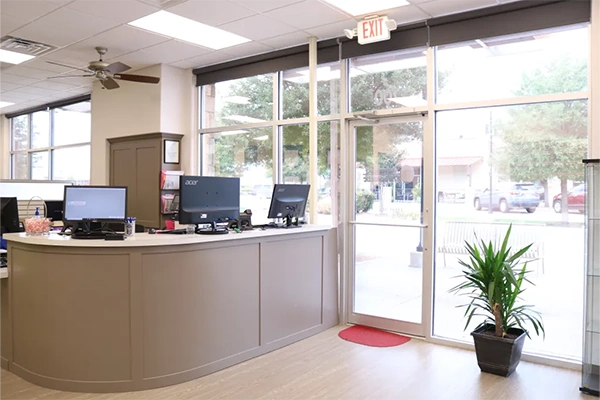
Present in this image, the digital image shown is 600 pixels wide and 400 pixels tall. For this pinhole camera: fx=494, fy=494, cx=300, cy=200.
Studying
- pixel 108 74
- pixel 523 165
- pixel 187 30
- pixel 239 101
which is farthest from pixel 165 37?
pixel 523 165

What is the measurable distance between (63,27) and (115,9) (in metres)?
0.90

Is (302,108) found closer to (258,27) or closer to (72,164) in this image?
(258,27)

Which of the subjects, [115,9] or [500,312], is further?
[115,9]

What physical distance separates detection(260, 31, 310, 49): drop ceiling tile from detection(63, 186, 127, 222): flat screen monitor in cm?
255

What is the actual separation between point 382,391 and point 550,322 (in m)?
1.79

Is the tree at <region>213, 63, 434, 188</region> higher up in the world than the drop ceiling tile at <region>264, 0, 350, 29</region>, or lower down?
lower down

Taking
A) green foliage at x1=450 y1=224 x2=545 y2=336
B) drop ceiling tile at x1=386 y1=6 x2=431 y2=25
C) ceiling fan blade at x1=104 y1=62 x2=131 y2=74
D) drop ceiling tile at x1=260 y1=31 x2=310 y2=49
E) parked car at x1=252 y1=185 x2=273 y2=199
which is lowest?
green foliage at x1=450 y1=224 x2=545 y2=336

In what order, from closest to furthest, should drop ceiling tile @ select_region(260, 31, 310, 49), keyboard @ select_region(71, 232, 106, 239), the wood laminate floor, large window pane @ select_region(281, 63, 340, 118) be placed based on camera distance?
Answer: 1. the wood laminate floor
2. keyboard @ select_region(71, 232, 106, 239)
3. drop ceiling tile @ select_region(260, 31, 310, 49)
4. large window pane @ select_region(281, 63, 340, 118)

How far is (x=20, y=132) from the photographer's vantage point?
10.6 m

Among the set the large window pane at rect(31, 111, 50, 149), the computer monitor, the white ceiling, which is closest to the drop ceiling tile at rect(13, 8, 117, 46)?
the white ceiling

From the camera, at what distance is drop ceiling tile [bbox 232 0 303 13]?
14.6 ft

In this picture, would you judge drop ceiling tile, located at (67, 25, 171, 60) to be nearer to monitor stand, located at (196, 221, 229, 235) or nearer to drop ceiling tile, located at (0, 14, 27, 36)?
drop ceiling tile, located at (0, 14, 27, 36)

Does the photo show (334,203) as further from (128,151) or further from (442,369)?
(128,151)

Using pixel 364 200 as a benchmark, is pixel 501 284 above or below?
below
